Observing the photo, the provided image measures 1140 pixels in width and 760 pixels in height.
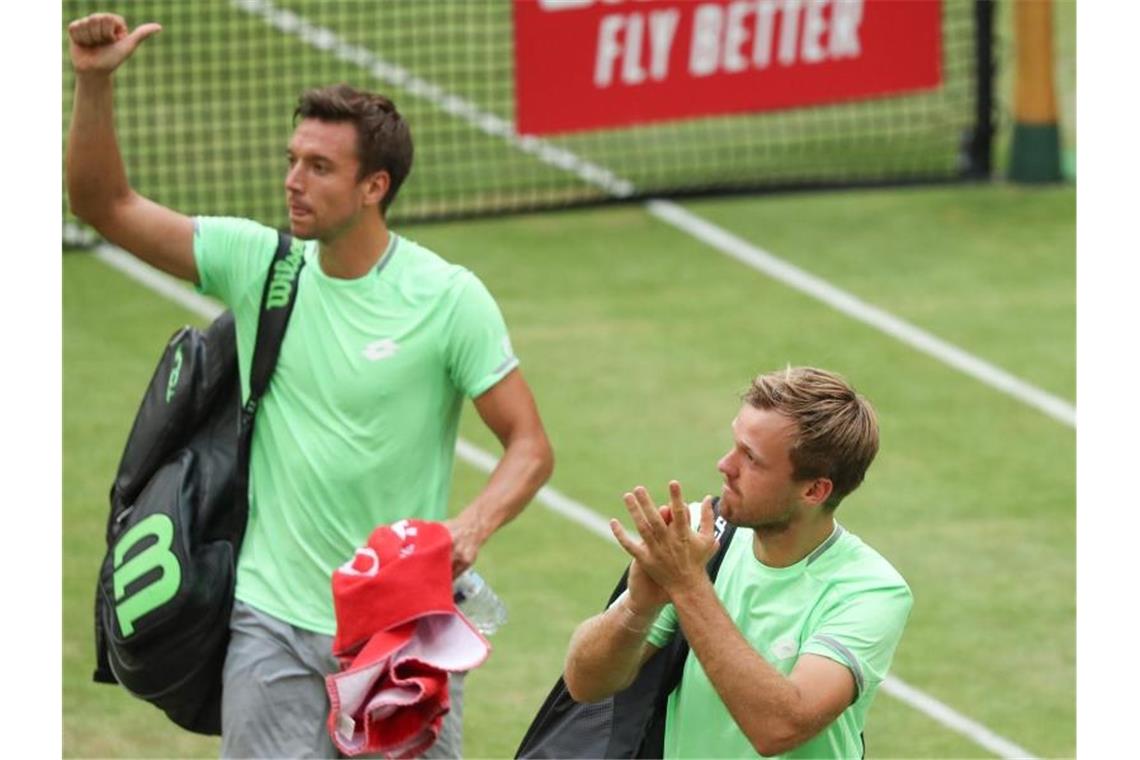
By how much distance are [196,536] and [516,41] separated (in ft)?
24.4

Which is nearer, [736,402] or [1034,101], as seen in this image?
[736,402]

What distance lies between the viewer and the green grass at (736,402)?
8.62 meters

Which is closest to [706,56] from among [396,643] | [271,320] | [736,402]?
[736,402]

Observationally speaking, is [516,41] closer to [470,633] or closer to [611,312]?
[611,312]

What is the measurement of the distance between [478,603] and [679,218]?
8014 millimetres

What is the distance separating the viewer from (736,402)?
11.2 metres

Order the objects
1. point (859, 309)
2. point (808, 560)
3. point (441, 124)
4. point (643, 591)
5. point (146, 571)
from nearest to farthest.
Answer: point (643, 591) → point (808, 560) → point (146, 571) → point (859, 309) → point (441, 124)

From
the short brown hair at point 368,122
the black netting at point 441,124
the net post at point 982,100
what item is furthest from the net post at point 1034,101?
the short brown hair at point 368,122

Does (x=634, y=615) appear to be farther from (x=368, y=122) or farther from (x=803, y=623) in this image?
(x=368, y=122)

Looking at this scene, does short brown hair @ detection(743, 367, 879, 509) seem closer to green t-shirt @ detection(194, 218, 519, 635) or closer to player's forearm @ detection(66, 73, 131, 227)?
green t-shirt @ detection(194, 218, 519, 635)

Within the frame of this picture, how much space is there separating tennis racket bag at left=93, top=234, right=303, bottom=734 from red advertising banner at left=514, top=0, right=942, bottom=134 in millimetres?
7065

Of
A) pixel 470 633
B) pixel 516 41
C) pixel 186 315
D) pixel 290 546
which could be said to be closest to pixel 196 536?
pixel 290 546

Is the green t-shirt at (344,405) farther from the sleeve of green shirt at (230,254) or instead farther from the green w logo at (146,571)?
the green w logo at (146,571)

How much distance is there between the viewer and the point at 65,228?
13.5 metres
